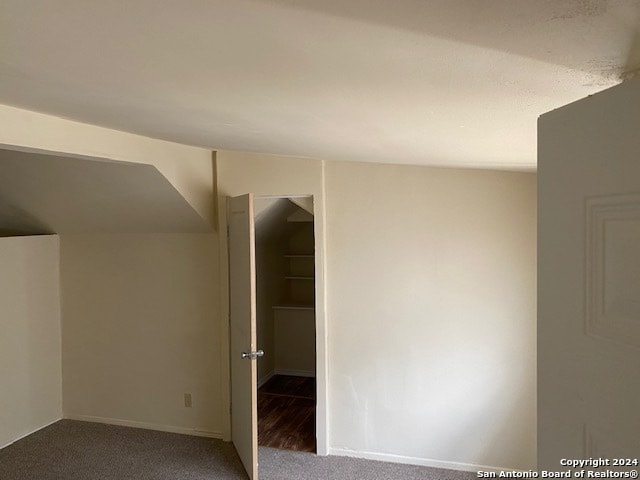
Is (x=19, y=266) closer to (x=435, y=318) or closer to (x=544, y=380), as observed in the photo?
(x=435, y=318)

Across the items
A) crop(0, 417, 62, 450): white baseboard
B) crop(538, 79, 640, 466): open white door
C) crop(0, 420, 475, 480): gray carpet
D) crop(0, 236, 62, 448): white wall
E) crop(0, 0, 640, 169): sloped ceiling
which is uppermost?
crop(0, 0, 640, 169): sloped ceiling

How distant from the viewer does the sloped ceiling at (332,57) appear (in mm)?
565

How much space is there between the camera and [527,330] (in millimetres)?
3072

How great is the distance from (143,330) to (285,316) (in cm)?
174

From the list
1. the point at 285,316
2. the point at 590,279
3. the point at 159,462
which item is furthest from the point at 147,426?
the point at 590,279

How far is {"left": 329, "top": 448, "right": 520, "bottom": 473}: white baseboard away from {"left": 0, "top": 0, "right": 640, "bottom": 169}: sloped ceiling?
2588mm

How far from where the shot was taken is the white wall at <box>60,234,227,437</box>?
3.69m

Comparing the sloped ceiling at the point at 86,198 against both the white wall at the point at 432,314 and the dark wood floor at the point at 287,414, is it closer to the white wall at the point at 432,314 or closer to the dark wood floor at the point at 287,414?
the white wall at the point at 432,314

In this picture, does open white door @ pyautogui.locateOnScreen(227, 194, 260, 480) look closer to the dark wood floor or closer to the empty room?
the empty room

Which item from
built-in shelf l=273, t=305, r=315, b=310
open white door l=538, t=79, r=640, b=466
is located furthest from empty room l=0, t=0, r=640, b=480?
built-in shelf l=273, t=305, r=315, b=310

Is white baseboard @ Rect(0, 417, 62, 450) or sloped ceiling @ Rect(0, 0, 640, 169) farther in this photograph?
white baseboard @ Rect(0, 417, 62, 450)

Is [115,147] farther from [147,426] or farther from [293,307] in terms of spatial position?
[293,307]

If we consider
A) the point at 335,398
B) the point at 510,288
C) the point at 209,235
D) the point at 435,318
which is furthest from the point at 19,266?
the point at 510,288

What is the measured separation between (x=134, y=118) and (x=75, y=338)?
296cm
